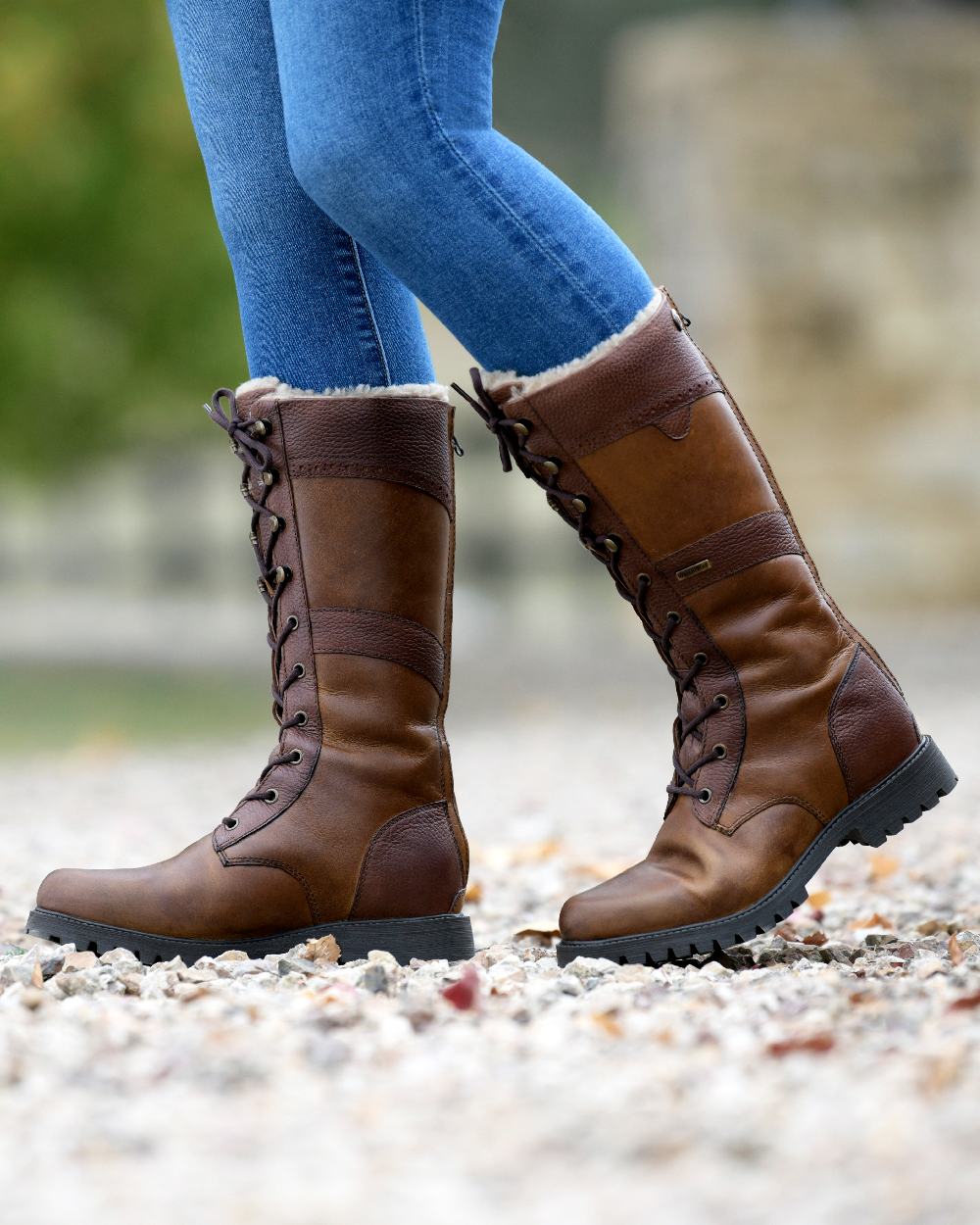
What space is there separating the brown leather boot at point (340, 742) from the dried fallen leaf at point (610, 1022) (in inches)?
13.9

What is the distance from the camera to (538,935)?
6.10 ft

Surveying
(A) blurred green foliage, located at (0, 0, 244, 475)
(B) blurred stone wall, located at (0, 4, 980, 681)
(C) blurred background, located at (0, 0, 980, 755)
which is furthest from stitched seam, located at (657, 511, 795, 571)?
(B) blurred stone wall, located at (0, 4, 980, 681)

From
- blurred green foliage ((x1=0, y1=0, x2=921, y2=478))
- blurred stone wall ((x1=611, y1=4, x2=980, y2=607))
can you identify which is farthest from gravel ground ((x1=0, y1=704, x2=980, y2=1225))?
blurred green foliage ((x1=0, y1=0, x2=921, y2=478))

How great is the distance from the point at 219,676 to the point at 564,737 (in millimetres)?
3872

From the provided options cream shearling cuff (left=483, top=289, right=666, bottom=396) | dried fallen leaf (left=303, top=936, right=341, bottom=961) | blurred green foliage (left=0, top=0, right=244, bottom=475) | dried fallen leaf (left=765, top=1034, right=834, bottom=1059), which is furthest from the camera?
blurred green foliage (left=0, top=0, right=244, bottom=475)

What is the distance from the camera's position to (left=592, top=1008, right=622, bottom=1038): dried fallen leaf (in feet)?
4.07

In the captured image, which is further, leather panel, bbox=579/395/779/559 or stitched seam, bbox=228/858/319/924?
stitched seam, bbox=228/858/319/924

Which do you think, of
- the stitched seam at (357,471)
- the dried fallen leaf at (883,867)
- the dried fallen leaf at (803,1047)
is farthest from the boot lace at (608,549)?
the dried fallen leaf at (883,867)

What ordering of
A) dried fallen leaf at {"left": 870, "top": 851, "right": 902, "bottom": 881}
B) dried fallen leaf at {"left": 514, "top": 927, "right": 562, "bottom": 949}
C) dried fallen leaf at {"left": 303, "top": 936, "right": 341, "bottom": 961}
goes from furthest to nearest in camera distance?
dried fallen leaf at {"left": 870, "top": 851, "right": 902, "bottom": 881} < dried fallen leaf at {"left": 514, "top": 927, "right": 562, "bottom": 949} < dried fallen leaf at {"left": 303, "top": 936, "right": 341, "bottom": 961}

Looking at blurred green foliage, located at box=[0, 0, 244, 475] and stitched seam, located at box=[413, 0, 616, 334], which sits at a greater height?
blurred green foliage, located at box=[0, 0, 244, 475]

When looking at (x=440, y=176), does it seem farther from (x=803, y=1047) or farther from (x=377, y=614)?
(x=803, y=1047)

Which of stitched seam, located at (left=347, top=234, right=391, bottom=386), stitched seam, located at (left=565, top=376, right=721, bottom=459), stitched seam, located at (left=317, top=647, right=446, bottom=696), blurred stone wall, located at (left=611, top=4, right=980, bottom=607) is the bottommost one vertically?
stitched seam, located at (left=317, top=647, right=446, bottom=696)
